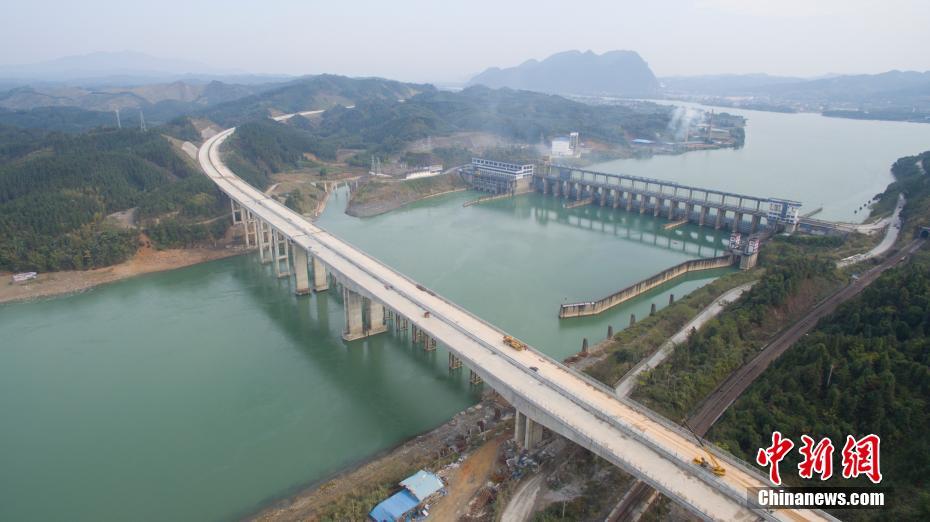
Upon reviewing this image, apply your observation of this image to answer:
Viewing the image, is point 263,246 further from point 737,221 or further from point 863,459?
point 737,221

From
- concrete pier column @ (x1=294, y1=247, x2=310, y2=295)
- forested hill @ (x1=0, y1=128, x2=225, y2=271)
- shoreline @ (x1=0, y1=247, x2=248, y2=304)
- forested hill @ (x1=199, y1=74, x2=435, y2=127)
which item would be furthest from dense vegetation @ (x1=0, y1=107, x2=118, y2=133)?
concrete pier column @ (x1=294, y1=247, x2=310, y2=295)

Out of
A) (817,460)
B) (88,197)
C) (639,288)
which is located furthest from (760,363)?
(88,197)

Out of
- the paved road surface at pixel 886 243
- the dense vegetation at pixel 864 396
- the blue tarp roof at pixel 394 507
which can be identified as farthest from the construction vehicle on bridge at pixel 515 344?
the paved road surface at pixel 886 243

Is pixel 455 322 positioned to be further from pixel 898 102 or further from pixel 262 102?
pixel 898 102

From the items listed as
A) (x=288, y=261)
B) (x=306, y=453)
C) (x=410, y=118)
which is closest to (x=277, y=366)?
(x=306, y=453)

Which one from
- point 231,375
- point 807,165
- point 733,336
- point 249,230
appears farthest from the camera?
point 807,165

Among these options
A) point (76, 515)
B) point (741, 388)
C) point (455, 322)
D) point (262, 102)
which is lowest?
point (76, 515)

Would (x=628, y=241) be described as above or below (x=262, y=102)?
below
